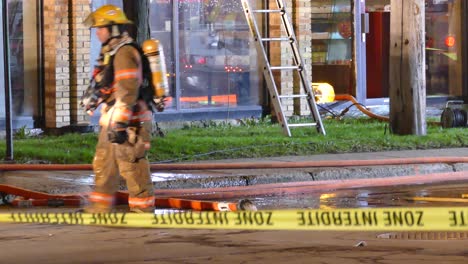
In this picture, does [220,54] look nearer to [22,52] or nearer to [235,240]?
[22,52]

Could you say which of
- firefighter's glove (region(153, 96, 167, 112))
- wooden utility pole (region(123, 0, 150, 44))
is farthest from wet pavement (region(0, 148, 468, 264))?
wooden utility pole (region(123, 0, 150, 44))

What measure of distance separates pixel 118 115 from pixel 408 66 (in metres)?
7.83

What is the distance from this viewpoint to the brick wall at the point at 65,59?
17438 millimetres

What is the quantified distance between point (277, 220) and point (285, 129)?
9.33 m

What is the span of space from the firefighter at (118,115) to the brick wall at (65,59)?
7.60 meters

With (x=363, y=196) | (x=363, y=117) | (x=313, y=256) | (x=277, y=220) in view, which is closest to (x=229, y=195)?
(x=363, y=196)

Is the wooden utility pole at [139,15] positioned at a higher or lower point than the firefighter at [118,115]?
higher

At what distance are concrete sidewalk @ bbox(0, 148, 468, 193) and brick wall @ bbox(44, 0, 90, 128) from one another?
4.07 metres

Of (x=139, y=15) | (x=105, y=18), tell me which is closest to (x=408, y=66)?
(x=139, y=15)

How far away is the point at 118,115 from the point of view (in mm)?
9609

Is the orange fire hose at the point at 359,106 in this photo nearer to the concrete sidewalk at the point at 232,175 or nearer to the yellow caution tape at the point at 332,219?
the concrete sidewalk at the point at 232,175

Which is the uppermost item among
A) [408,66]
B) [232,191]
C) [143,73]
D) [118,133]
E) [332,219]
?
[143,73]

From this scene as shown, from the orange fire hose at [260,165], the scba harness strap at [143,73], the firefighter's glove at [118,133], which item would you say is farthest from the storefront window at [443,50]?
the firefighter's glove at [118,133]

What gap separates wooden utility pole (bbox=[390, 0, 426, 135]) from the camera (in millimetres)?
16641
